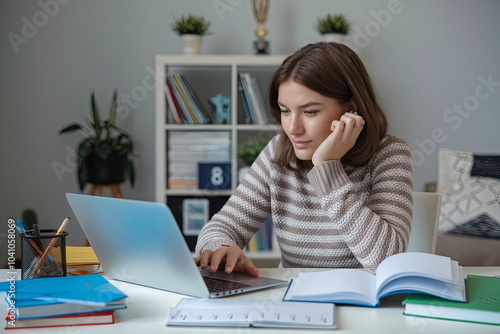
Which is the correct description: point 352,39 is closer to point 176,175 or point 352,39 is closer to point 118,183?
point 176,175

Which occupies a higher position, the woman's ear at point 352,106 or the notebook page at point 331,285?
the woman's ear at point 352,106

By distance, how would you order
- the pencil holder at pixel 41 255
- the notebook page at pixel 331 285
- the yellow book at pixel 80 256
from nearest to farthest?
the notebook page at pixel 331 285, the pencil holder at pixel 41 255, the yellow book at pixel 80 256

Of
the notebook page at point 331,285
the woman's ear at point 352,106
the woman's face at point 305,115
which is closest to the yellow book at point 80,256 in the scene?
the notebook page at point 331,285

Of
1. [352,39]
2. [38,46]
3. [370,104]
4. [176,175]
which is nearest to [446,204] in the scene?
[352,39]

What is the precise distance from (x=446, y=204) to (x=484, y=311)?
2.23 metres

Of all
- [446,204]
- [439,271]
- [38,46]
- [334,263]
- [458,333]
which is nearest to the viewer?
[458,333]

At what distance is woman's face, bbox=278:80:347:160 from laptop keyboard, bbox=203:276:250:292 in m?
0.47

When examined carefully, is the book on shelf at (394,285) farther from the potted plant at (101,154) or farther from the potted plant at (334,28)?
the potted plant at (334,28)

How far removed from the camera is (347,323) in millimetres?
828

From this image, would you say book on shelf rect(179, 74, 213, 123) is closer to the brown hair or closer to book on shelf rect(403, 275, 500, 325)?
the brown hair

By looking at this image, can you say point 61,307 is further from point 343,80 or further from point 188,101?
point 188,101

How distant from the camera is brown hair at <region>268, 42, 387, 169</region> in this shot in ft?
4.55

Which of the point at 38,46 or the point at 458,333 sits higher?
the point at 38,46

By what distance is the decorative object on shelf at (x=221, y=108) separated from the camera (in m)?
3.08
